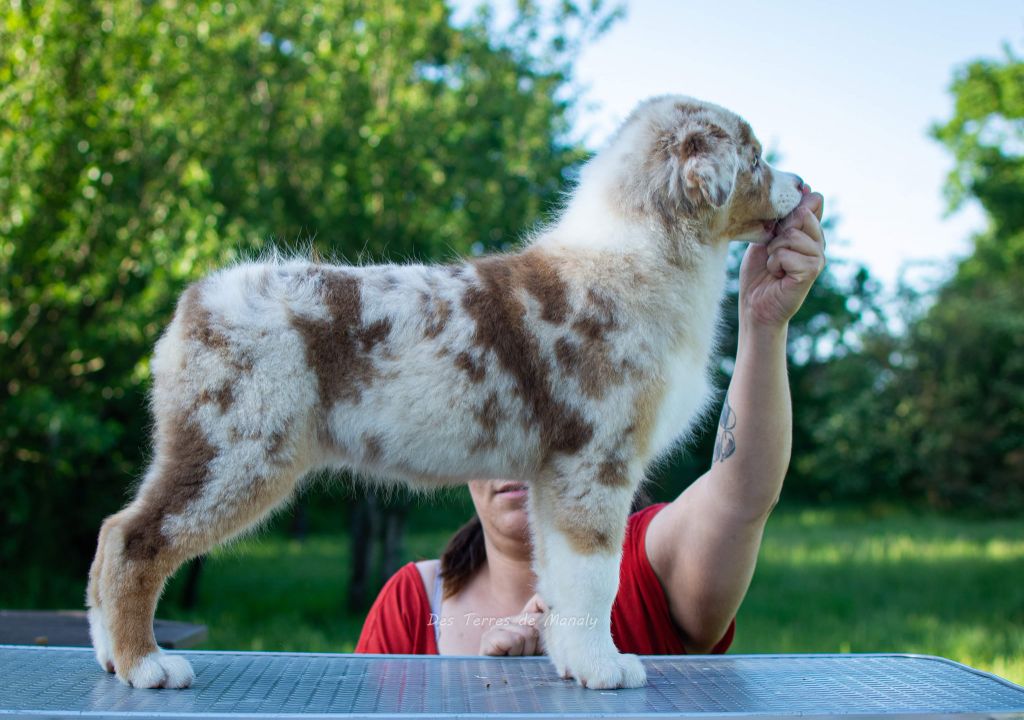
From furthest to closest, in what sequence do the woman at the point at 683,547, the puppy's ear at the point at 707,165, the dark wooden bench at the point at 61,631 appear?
1. the dark wooden bench at the point at 61,631
2. the woman at the point at 683,547
3. the puppy's ear at the point at 707,165

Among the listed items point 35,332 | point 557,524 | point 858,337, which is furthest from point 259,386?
point 858,337

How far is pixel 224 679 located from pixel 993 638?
8.98 meters

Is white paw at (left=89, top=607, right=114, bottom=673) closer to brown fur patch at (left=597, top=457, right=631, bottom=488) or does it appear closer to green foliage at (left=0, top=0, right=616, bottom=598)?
brown fur patch at (left=597, top=457, right=631, bottom=488)

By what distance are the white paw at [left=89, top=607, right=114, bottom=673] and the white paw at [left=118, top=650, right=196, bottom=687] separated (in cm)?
11

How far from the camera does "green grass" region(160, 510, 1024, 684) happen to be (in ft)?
32.4

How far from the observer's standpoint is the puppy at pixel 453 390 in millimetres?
2758

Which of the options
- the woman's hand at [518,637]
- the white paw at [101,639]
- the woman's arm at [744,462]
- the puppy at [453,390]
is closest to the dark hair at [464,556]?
the woman's arm at [744,462]

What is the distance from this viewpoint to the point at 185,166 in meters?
9.95

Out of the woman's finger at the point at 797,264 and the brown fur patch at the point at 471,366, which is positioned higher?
the woman's finger at the point at 797,264

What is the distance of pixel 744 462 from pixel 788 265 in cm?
83

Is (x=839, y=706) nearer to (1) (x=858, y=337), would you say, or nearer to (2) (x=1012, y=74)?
(1) (x=858, y=337)

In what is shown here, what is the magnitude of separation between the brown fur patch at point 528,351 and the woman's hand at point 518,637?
1093mm

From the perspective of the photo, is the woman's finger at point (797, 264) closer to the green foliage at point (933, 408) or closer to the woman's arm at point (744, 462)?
the woman's arm at point (744, 462)

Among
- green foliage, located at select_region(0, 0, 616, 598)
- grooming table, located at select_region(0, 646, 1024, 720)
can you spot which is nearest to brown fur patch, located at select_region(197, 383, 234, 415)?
grooming table, located at select_region(0, 646, 1024, 720)
